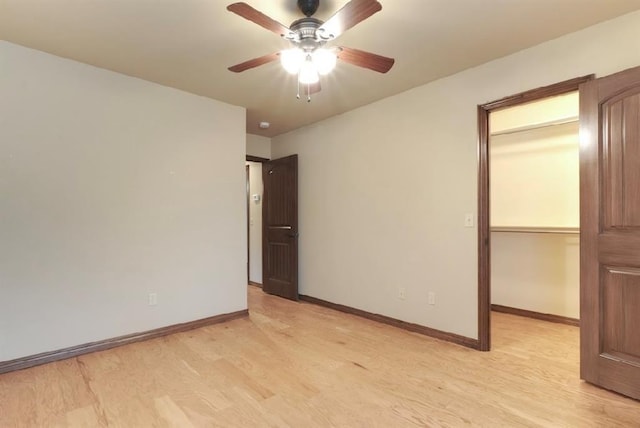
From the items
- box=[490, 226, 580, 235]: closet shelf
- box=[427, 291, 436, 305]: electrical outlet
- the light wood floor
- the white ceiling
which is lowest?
the light wood floor

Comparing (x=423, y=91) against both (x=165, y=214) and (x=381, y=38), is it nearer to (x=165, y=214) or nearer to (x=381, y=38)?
(x=381, y=38)

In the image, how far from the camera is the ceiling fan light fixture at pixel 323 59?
6.49 ft

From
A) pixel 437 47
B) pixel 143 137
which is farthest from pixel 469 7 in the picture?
pixel 143 137

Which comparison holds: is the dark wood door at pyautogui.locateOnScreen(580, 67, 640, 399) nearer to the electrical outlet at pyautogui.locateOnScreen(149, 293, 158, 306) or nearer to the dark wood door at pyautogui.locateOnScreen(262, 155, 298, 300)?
the dark wood door at pyautogui.locateOnScreen(262, 155, 298, 300)

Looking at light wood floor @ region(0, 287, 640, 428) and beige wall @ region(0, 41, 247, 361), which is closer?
light wood floor @ region(0, 287, 640, 428)

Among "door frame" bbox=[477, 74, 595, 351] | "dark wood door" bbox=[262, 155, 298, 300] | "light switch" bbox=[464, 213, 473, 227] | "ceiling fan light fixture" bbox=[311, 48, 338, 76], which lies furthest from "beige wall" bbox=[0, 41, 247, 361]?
"door frame" bbox=[477, 74, 595, 351]

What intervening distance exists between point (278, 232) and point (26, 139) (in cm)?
293

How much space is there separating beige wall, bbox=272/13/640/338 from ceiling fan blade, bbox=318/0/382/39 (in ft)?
5.28

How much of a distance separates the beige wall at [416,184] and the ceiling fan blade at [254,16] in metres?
1.82

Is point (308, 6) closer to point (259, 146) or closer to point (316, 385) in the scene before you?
point (316, 385)

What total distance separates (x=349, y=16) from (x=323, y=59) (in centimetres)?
39

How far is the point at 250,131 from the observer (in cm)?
476

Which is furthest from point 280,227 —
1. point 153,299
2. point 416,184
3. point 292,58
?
point 292,58

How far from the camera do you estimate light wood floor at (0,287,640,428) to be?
1879 mm
